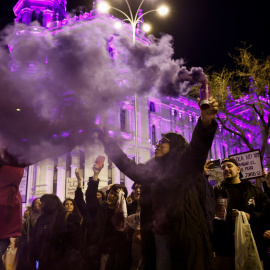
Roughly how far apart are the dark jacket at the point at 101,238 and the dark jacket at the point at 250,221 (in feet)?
5.28

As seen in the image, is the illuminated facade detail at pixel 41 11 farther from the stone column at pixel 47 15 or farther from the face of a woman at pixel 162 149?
the face of a woman at pixel 162 149

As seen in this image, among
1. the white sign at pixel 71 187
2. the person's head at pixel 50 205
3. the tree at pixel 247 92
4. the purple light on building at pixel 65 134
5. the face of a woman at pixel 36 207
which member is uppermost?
the tree at pixel 247 92

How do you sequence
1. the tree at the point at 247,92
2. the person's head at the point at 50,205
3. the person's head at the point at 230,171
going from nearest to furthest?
the person's head at the point at 230,171
the person's head at the point at 50,205
the tree at the point at 247,92

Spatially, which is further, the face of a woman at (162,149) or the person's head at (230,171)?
the person's head at (230,171)

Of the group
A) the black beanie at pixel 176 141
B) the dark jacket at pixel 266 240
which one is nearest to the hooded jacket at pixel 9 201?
the black beanie at pixel 176 141

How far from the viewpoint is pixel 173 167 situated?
3.39 meters

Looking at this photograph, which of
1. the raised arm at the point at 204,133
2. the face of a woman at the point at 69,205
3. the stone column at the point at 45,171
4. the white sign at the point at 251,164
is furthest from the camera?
the white sign at the point at 251,164

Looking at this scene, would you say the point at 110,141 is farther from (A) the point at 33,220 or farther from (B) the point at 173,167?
(A) the point at 33,220

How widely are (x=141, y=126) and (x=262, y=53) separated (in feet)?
31.6

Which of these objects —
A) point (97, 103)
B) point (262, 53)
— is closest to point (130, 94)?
point (97, 103)

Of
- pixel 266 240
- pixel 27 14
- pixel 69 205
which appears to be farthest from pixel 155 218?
pixel 27 14

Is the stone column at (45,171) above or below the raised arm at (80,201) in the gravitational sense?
above

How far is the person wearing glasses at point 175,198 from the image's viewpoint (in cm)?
303

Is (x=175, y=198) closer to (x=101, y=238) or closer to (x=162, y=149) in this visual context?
(x=162, y=149)
